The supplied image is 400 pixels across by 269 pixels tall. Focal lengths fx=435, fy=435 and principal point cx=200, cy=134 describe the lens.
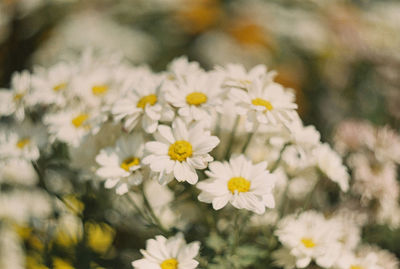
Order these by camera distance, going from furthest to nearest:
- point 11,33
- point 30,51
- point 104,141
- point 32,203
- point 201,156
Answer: point 30,51, point 11,33, point 32,203, point 104,141, point 201,156

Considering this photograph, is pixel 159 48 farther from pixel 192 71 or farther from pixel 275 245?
pixel 275 245

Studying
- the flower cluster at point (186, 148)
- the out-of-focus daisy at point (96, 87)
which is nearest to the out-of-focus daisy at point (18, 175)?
the flower cluster at point (186, 148)

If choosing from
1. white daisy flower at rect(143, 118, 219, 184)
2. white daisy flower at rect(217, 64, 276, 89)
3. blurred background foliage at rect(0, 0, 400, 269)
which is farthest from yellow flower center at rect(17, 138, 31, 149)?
blurred background foliage at rect(0, 0, 400, 269)

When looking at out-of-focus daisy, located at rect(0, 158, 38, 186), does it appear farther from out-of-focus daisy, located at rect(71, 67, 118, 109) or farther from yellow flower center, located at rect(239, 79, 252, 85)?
yellow flower center, located at rect(239, 79, 252, 85)

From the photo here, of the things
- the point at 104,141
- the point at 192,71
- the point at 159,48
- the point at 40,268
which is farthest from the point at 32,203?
the point at 159,48

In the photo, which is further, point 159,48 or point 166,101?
point 159,48

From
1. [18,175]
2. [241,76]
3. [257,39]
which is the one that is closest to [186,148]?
[241,76]
